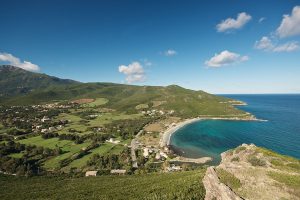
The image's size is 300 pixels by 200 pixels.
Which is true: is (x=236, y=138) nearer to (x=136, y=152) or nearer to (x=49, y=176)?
(x=136, y=152)

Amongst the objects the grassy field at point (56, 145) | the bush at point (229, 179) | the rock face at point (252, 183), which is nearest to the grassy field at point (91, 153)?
the grassy field at point (56, 145)

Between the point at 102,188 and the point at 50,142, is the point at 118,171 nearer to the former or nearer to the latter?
the point at 102,188

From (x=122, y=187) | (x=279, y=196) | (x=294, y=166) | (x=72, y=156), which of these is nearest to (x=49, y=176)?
(x=72, y=156)

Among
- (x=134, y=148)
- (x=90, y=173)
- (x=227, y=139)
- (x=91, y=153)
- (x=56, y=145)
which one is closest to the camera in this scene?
(x=90, y=173)

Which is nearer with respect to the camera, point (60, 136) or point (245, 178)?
point (245, 178)

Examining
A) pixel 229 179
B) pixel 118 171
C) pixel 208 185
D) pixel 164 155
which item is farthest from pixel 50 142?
pixel 229 179

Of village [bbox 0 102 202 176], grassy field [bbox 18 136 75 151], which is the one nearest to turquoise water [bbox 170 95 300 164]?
village [bbox 0 102 202 176]
